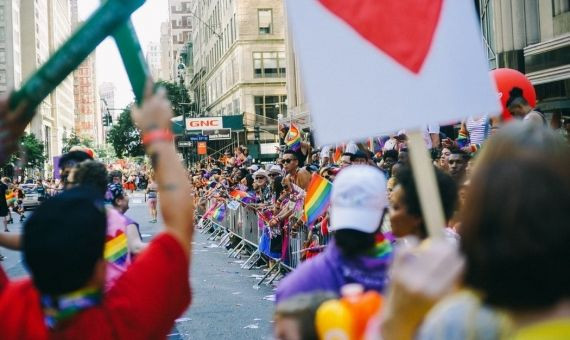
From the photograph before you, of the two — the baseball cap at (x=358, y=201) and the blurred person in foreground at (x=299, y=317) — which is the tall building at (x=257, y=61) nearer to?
the baseball cap at (x=358, y=201)

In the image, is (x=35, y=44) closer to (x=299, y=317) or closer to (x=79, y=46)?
(x=79, y=46)

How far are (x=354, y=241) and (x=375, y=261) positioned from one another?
0.42 ft

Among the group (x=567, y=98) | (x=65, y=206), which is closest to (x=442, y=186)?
(x=65, y=206)

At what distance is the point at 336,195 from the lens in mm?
3113

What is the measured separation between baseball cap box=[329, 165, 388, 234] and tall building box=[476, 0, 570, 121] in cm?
1298

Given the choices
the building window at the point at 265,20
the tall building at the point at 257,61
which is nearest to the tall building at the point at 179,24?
the tall building at the point at 257,61

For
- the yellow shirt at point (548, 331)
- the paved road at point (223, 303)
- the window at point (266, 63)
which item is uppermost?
the window at point (266, 63)

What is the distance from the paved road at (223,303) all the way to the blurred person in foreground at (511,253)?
654 cm

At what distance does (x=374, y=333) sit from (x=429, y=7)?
1.29 metres

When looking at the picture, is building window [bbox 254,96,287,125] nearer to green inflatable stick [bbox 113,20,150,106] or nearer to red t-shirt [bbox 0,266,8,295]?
red t-shirt [bbox 0,266,8,295]

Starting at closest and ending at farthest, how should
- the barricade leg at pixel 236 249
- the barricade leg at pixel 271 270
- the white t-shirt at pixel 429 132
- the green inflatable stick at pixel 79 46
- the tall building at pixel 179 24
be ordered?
the green inflatable stick at pixel 79 46 < the white t-shirt at pixel 429 132 < the barricade leg at pixel 271 270 < the barricade leg at pixel 236 249 < the tall building at pixel 179 24

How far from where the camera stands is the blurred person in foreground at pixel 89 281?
88.7 inches

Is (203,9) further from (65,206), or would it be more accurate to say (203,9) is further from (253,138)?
(65,206)

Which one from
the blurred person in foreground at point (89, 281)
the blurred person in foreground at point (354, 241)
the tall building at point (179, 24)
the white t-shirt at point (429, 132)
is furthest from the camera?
the tall building at point (179, 24)
